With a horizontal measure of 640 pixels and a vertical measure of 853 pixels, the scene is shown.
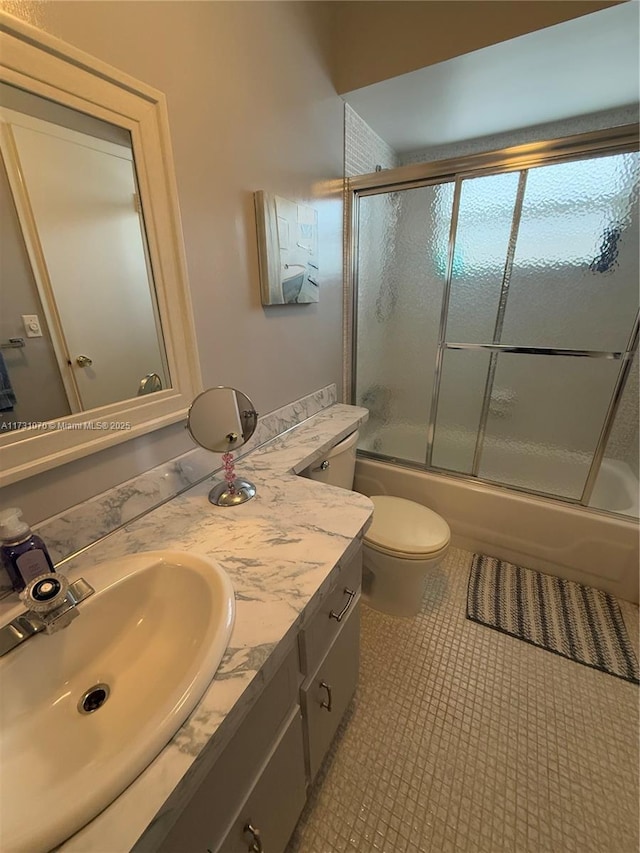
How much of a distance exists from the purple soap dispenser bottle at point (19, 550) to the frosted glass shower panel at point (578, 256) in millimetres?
1952

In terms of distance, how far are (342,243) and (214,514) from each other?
60.8 inches

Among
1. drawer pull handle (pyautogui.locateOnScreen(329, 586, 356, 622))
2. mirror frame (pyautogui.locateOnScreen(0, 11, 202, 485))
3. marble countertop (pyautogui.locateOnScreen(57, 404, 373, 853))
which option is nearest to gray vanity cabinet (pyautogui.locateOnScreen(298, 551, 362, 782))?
drawer pull handle (pyautogui.locateOnScreen(329, 586, 356, 622))

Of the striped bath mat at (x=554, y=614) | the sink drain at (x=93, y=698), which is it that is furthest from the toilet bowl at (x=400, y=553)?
the sink drain at (x=93, y=698)

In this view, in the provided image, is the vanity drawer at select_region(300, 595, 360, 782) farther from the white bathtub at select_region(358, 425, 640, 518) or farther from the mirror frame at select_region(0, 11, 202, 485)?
the white bathtub at select_region(358, 425, 640, 518)

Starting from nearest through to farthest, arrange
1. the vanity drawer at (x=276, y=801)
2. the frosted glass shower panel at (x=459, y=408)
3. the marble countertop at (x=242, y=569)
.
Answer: the marble countertop at (x=242, y=569) → the vanity drawer at (x=276, y=801) → the frosted glass shower panel at (x=459, y=408)

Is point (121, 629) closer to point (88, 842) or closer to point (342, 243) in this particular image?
point (88, 842)

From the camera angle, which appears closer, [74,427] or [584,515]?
[74,427]

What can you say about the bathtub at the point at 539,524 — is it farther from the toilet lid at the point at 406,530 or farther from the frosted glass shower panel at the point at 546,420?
the toilet lid at the point at 406,530

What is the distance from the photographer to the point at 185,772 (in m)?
0.40

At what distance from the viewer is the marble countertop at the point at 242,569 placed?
15.1 inches

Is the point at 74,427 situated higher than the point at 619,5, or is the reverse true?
the point at 619,5

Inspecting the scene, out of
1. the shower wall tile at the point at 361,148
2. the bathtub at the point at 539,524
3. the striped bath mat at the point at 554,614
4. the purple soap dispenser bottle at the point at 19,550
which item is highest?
the shower wall tile at the point at 361,148

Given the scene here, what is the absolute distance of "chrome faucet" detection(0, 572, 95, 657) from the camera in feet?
1.83

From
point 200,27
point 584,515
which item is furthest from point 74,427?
point 584,515
